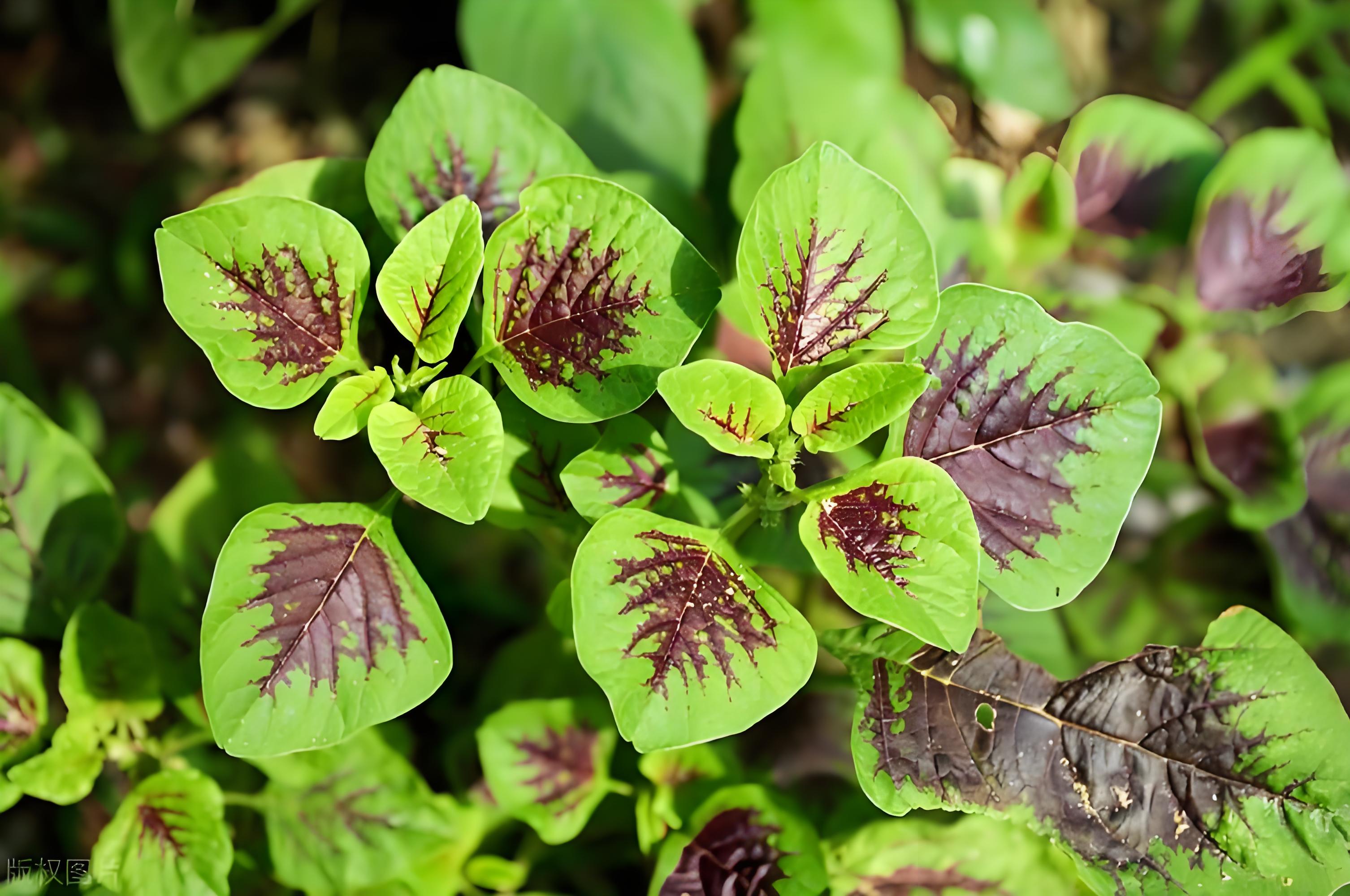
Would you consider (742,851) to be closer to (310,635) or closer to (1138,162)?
(310,635)

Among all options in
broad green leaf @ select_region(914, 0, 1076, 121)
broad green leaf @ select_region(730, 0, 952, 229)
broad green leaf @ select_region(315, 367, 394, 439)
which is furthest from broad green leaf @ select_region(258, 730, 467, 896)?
broad green leaf @ select_region(914, 0, 1076, 121)

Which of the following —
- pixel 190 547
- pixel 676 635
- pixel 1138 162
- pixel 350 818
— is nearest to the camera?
pixel 676 635

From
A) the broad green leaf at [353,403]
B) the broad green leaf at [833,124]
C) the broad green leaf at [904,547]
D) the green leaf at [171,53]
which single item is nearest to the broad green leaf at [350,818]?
the broad green leaf at [353,403]

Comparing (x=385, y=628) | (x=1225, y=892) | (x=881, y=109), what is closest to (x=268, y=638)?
(x=385, y=628)

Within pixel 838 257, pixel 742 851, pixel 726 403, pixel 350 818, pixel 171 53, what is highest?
pixel 838 257

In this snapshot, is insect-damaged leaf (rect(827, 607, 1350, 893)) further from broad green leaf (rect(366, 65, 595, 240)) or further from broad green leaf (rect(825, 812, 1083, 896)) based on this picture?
broad green leaf (rect(366, 65, 595, 240))

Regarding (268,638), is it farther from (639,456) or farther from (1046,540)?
(1046,540)

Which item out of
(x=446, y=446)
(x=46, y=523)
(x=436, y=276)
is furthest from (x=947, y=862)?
(x=46, y=523)
